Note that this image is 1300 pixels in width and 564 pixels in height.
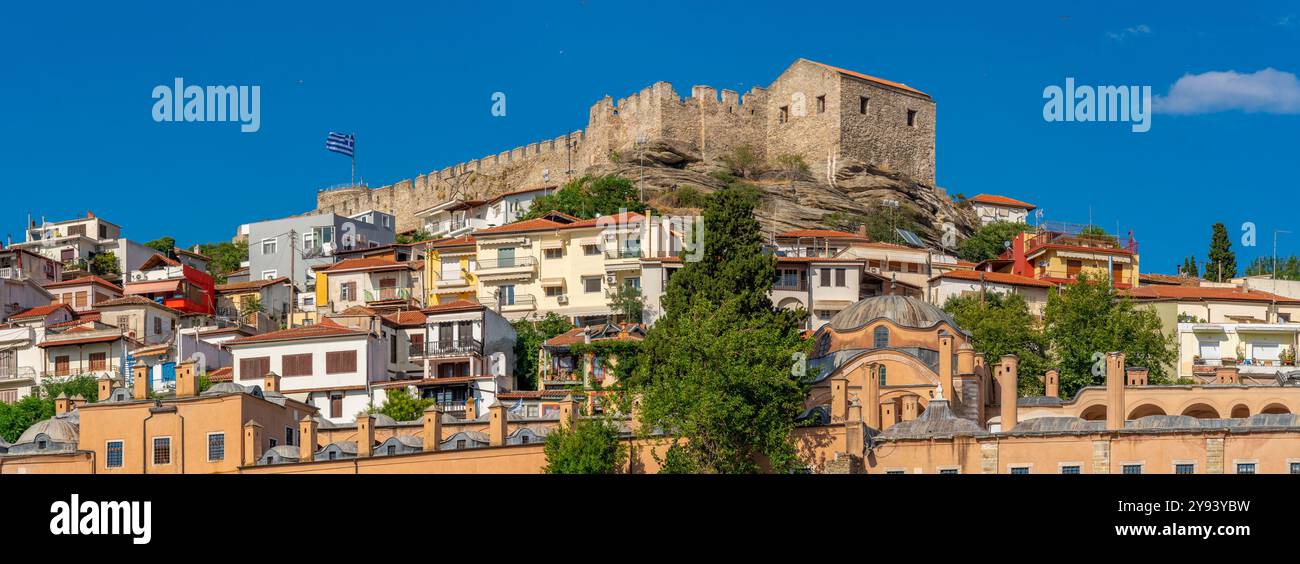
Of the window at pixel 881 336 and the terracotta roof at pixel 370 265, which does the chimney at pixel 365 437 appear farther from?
the terracotta roof at pixel 370 265

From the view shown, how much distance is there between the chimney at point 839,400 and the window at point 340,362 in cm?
1919

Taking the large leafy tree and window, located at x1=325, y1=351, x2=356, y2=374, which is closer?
the large leafy tree

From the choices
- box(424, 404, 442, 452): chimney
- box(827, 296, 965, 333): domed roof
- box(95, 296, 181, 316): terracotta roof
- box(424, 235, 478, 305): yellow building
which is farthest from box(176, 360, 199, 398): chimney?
box(424, 235, 478, 305): yellow building

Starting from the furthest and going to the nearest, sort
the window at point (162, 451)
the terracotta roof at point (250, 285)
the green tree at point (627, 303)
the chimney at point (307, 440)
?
the terracotta roof at point (250, 285)
the green tree at point (627, 303)
the window at point (162, 451)
the chimney at point (307, 440)

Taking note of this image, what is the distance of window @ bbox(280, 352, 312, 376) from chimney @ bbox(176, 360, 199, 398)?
1197 centimetres

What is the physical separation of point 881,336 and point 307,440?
67.5ft

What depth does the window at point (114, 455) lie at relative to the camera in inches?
2176

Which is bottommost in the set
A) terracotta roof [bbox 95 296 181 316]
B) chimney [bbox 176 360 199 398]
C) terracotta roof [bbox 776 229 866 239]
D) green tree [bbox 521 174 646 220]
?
chimney [bbox 176 360 199 398]

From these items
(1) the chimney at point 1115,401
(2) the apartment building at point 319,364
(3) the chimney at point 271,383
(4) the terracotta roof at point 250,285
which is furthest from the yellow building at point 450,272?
(1) the chimney at point 1115,401

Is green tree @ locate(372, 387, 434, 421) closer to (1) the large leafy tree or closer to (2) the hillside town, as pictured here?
(2) the hillside town

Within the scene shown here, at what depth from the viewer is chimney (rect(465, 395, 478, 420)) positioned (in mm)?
65725

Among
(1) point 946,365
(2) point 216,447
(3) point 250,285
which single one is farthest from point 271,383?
(3) point 250,285
